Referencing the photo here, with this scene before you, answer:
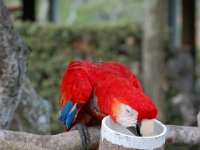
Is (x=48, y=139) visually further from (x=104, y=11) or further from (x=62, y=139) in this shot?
(x=104, y=11)

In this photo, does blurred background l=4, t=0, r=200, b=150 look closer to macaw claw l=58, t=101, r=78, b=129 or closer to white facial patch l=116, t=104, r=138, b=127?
macaw claw l=58, t=101, r=78, b=129

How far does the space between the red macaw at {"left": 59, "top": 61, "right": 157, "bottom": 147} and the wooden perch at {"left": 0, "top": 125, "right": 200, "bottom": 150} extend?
109 mm

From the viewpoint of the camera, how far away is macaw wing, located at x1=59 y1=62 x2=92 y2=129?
1939 millimetres

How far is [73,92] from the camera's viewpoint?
1970mm

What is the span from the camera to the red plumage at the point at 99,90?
1.64 meters

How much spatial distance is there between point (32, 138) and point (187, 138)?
0.60 metres

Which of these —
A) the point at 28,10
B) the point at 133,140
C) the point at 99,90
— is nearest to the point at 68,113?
the point at 99,90

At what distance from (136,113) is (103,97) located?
1.02ft

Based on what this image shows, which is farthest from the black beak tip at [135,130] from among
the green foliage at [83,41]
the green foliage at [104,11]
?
the green foliage at [104,11]

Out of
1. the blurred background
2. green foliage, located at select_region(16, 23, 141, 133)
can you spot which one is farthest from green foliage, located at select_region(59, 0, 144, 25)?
green foliage, located at select_region(16, 23, 141, 133)

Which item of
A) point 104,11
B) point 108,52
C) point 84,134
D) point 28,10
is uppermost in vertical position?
point 84,134

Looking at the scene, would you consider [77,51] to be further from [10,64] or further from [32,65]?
[10,64]

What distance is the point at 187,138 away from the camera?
6.16 feet

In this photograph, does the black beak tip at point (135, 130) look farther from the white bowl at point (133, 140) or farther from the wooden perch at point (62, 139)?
the wooden perch at point (62, 139)
